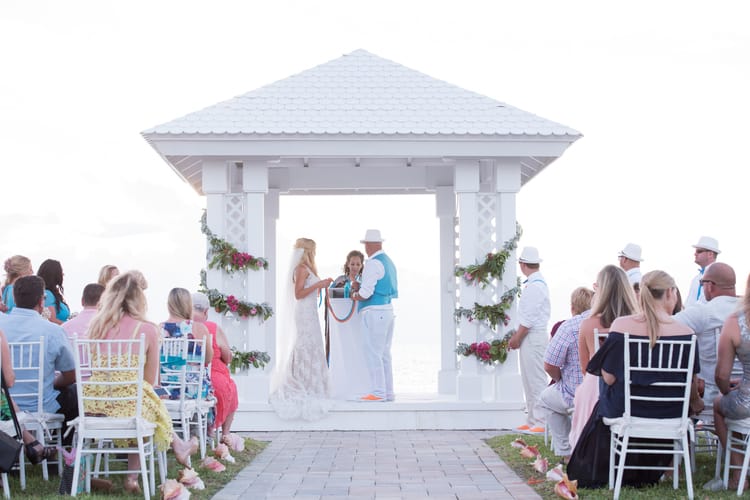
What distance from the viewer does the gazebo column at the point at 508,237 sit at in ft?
39.3

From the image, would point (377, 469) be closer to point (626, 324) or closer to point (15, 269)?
point (626, 324)

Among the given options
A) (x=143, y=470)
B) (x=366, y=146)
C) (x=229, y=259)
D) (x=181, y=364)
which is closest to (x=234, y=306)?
(x=229, y=259)

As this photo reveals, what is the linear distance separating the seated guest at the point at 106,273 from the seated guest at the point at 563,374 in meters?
4.10

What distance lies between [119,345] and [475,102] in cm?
705

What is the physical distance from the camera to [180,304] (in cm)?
846

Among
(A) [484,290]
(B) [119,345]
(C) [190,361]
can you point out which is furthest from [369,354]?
(B) [119,345]

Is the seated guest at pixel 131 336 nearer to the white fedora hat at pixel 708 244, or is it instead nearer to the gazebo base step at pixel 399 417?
the gazebo base step at pixel 399 417

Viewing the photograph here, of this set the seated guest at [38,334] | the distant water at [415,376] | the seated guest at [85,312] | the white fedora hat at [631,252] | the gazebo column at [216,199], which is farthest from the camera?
the distant water at [415,376]

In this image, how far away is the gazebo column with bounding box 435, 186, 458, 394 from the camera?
13984 millimetres

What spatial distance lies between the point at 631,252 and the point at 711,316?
2528mm

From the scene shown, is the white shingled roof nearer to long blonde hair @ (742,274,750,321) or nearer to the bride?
the bride

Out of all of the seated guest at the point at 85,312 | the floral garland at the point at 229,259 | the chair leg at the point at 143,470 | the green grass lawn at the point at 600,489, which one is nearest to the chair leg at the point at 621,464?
the green grass lawn at the point at 600,489

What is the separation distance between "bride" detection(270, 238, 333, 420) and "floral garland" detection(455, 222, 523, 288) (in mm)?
1618

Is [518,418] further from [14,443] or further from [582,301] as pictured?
[14,443]
